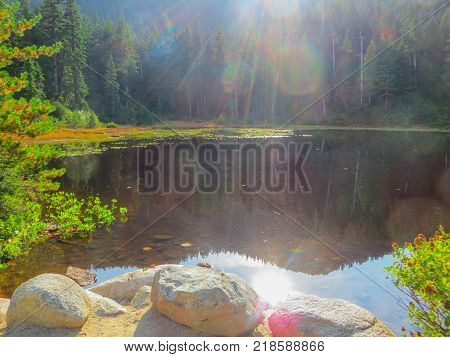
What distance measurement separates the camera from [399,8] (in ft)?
268

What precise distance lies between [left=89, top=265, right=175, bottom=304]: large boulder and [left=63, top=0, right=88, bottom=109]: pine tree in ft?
185

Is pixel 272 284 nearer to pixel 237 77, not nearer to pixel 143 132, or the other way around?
pixel 143 132

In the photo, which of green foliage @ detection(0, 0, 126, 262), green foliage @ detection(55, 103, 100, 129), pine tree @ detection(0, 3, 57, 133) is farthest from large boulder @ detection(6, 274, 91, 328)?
green foliage @ detection(55, 103, 100, 129)

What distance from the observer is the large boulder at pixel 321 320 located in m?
6.27

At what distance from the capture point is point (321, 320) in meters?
6.36

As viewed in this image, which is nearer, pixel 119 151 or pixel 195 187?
pixel 195 187

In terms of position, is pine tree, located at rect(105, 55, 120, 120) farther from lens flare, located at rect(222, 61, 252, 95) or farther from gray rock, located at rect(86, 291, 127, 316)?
gray rock, located at rect(86, 291, 127, 316)

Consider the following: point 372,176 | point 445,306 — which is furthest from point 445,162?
point 445,306

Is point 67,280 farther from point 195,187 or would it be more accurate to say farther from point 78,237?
point 195,187

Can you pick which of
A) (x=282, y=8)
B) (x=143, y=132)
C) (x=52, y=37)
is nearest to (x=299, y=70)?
(x=282, y=8)

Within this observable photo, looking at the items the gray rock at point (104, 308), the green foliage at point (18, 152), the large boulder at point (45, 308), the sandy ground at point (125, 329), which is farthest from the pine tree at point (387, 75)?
the large boulder at point (45, 308)

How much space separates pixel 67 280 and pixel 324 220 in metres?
11.0

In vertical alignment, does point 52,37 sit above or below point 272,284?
above

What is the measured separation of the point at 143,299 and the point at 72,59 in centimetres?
6199
